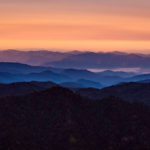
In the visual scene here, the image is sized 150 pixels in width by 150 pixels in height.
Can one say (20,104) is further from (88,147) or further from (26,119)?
(88,147)

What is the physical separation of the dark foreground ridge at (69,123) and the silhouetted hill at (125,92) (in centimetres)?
6804

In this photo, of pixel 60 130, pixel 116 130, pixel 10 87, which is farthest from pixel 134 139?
pixel 10 87

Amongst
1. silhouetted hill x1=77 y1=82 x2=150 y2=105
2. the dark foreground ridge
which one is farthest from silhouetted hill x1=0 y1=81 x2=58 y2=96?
the dark foreground ridge

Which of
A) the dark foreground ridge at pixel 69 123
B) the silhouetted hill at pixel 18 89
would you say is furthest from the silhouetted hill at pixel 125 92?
the dark foreground ridge at pixel 69 123

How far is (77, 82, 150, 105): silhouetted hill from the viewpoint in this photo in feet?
424

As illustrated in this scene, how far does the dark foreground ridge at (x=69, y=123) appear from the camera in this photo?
149 feet

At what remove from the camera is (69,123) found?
→ 50812 millimetres

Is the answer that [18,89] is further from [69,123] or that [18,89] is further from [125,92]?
[69,123]

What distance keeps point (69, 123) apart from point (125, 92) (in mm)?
95071

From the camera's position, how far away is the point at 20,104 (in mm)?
55906

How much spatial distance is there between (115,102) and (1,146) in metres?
22.4

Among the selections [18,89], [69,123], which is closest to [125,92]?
[18,89]

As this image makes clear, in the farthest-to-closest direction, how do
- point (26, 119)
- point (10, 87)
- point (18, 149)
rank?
point (10, 87) < point (26, 119) < point (18, 149)

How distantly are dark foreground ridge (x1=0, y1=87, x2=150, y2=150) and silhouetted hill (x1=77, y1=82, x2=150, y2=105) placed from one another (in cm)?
6804
